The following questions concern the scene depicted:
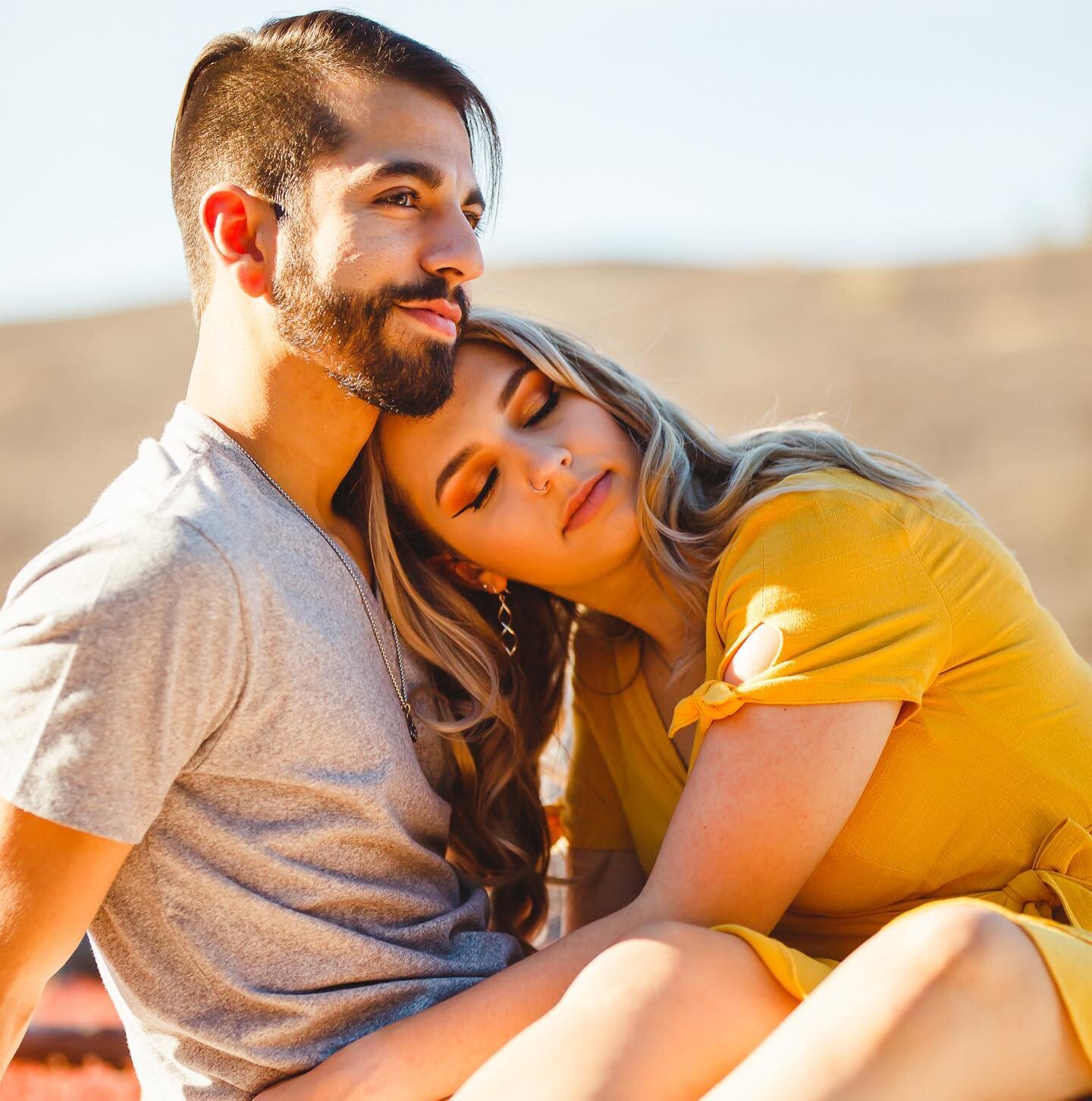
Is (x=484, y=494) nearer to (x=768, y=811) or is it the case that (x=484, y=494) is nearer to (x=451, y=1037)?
(x=768, y=811)

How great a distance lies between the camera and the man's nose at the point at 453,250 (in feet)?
8.71

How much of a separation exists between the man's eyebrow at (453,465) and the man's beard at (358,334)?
0.66 feet

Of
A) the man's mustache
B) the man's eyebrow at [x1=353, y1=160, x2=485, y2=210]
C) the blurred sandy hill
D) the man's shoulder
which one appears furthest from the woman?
the blurred sandy hill

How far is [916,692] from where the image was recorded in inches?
93.1

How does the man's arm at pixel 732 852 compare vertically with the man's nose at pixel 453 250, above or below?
below

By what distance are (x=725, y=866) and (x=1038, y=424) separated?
17.4m

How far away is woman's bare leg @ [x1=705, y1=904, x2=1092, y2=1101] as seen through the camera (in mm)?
1706

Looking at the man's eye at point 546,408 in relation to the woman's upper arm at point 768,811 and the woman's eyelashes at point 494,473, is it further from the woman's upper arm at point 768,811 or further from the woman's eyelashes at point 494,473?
the woman's upper arm at point 768,811

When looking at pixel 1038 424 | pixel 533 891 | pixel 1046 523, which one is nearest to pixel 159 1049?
pixel 533 891

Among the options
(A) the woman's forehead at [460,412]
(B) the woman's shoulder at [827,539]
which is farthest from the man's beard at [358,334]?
(B) the woman's shoulder at [827,539]

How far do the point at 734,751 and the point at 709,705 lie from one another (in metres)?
0.10

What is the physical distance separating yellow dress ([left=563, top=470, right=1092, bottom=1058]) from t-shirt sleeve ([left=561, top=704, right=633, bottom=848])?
609 mm

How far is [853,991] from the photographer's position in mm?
1796

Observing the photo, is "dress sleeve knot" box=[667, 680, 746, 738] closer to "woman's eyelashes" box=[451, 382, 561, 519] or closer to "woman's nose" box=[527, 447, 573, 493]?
"woman's nose" box=[527, 447, 573, 493]
